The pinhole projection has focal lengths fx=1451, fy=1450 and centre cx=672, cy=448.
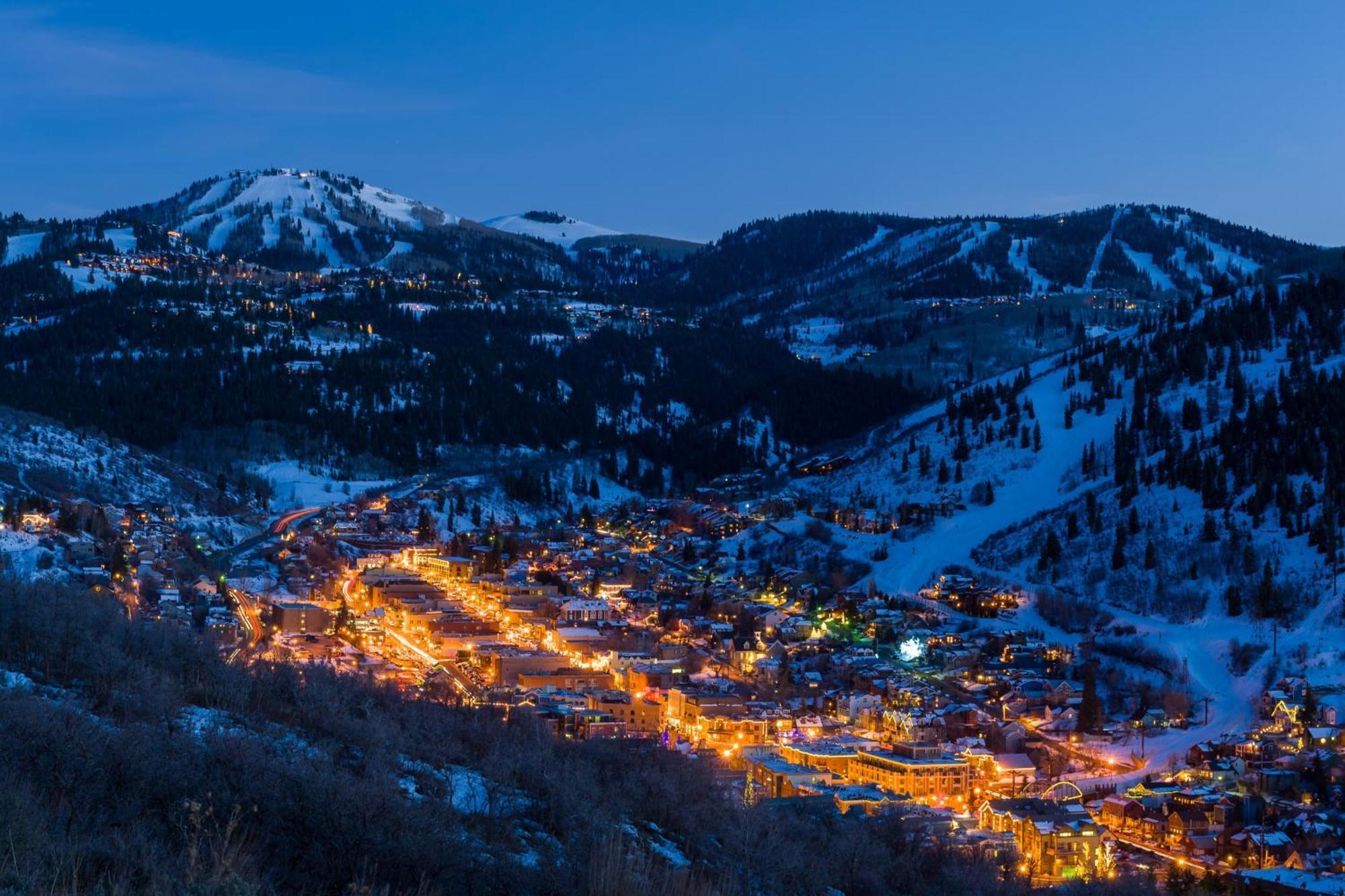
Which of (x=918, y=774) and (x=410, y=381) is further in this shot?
(x=410, y=381)

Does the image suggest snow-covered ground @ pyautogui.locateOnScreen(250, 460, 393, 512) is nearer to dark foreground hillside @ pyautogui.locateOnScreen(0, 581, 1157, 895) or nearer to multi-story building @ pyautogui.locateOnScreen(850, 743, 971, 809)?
multi-story building @ pyautogui.locateOnScreen(850, 743, 971, 809)

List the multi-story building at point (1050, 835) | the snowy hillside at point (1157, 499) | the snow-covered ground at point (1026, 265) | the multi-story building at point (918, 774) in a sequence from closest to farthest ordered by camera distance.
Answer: the multi-story building at point (1050, 835) → the multi-story building at point (918, 774) → the snowy hillside at point (1157, 499) → the snow-covered ground at point (1026, 265)

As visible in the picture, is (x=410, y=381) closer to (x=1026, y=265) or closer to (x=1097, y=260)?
(x=1026, y=265)

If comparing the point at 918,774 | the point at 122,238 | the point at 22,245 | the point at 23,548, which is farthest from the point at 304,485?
the point at 22,245

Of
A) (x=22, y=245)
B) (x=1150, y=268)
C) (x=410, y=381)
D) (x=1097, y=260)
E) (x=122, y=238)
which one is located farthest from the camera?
(x=1150, y=268)

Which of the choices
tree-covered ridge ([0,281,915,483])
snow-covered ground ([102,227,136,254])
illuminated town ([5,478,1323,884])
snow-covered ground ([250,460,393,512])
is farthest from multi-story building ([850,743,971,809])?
snow-covered ground ([102,227,136,254])

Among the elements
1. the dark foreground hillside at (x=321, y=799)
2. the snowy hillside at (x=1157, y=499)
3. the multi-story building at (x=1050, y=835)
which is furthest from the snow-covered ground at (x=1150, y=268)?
the dark foreground hillside at (x=321, y=799)

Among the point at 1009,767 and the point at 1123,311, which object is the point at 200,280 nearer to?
the point at 1123,311

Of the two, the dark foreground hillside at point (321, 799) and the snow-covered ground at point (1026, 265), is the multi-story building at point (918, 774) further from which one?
the snow-covered ground at point (1026, 265)
